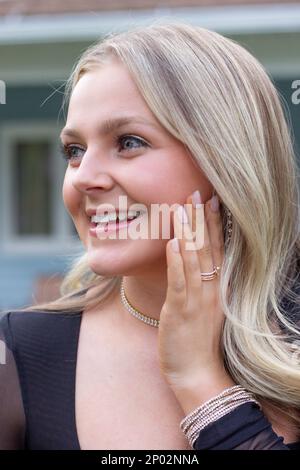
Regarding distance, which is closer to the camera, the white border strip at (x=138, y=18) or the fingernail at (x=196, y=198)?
the fingernail at (x=196, y=198)

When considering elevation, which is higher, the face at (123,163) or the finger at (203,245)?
the face at (123,163)

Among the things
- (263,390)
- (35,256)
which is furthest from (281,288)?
(35,256)

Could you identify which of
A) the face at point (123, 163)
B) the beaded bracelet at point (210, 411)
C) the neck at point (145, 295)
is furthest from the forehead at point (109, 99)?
the beaded bracelet at point (210, 411)

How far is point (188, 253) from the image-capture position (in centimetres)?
164

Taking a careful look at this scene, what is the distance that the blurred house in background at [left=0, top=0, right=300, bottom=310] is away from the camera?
21.1ft

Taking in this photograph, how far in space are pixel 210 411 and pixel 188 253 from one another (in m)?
0.35

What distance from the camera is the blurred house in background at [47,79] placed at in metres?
6.42

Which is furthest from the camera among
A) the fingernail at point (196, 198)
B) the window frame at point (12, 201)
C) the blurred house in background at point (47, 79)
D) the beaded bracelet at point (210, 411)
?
the window frame at point (12, 201)

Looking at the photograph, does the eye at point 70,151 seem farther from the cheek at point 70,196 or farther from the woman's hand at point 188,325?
the woman's hand at point 188,325

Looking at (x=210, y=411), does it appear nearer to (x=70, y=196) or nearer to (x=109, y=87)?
(x=70, y=196)

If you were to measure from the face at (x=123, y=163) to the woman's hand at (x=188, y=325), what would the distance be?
0.23ft

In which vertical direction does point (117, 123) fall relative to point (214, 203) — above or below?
Result: above

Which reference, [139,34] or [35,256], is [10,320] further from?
[35,256]

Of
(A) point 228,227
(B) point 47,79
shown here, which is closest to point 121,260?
(A) point 228,227
